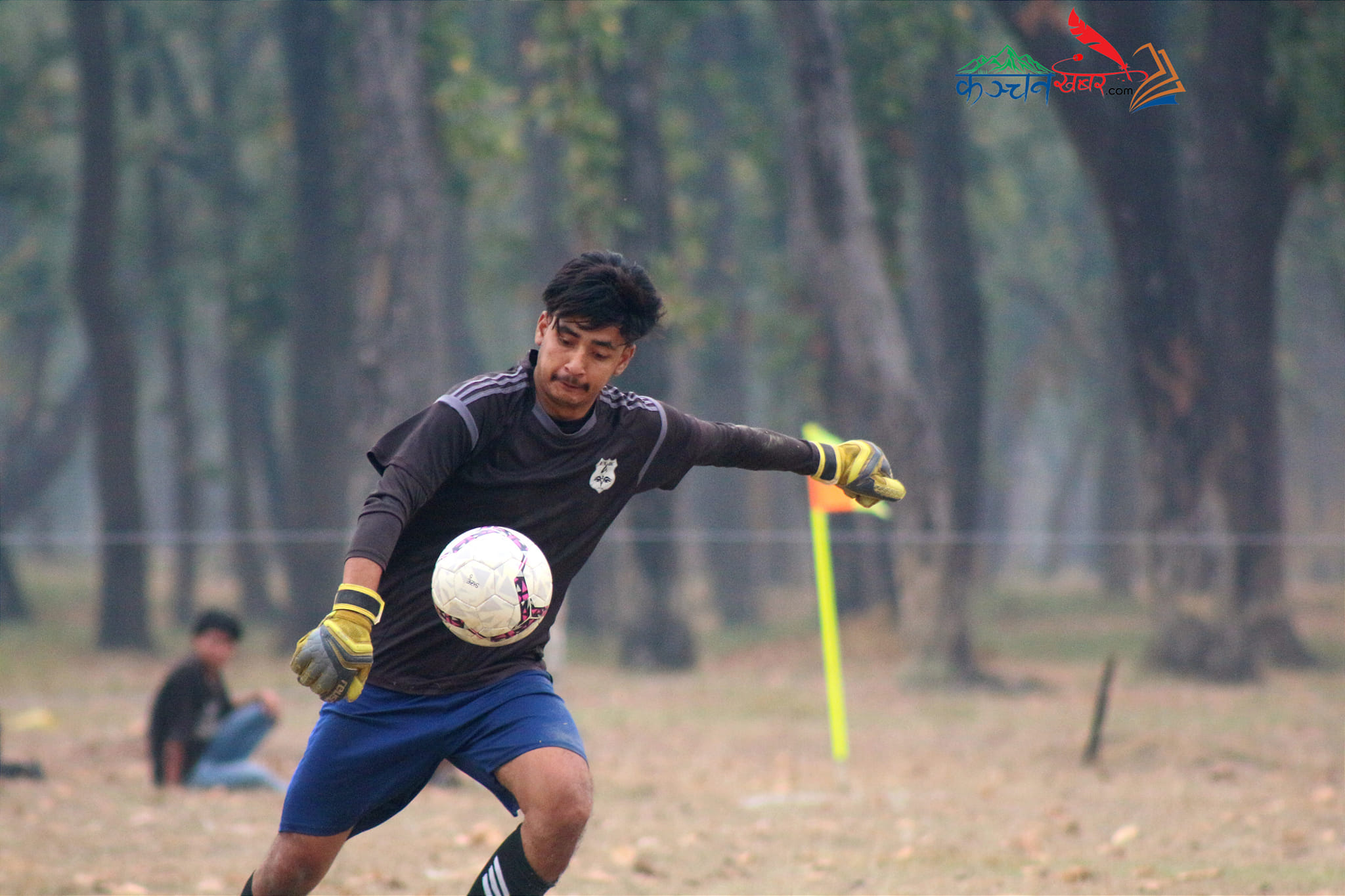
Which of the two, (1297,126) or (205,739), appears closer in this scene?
(205,739)

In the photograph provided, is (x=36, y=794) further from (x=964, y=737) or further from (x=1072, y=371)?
(x=1072, y=371)

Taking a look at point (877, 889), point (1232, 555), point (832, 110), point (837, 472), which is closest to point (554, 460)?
point (837, 472)

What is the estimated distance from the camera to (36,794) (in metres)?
8.98

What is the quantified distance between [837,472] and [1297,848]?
12.3 feet

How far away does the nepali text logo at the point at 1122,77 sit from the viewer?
14.4 m

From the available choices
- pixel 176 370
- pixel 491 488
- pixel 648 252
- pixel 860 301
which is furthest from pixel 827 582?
pixel 176 370

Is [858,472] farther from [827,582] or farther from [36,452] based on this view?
[36,452]

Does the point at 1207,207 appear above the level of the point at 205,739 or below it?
above

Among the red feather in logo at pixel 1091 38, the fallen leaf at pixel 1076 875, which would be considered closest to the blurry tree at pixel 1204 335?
the red feather in logo at pixel 1091 38

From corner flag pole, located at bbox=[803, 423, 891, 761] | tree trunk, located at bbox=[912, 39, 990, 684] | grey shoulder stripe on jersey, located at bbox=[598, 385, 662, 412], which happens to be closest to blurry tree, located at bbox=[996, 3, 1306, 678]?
tree trunk, located at bbox=[912, 39, 990, 684]

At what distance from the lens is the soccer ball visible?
13.9 ft

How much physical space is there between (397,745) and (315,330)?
16.2m

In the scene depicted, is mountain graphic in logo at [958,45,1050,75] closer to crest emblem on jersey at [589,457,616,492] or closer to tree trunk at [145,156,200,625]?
crest emblem on jersey at [589,457,616,492]

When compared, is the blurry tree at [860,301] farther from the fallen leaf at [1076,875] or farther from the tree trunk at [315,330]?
the fallen leaf at [1076,875]
